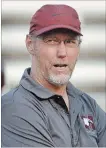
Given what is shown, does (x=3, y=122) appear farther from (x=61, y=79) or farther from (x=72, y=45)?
(x=72, y=45)

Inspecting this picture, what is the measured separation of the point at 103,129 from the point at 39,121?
19.2 inches

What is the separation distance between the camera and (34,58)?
8.38 ft

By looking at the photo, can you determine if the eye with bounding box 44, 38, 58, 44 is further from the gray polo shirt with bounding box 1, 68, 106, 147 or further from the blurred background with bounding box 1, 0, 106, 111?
the blurred background with bounding box 1, 0, 106, 111

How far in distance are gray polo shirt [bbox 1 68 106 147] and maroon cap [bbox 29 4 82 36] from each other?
0.26m

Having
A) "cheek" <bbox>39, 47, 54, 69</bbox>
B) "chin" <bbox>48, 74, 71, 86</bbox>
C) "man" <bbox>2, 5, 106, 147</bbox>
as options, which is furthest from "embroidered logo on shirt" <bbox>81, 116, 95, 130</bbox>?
"cheek" <bbox>39, 47, 54, 69</bbox>

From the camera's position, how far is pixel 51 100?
2.40m

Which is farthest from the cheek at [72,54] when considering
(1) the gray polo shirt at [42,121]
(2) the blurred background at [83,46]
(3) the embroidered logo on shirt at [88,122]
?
(2) the blurred background at [83,46]

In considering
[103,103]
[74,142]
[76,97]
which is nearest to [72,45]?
[76,97]

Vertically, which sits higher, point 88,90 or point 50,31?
point 50,31

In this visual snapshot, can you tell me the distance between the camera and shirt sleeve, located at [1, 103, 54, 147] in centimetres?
225

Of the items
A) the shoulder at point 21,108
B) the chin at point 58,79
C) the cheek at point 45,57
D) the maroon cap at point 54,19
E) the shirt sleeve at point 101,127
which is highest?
the maroon cap at point 54,19

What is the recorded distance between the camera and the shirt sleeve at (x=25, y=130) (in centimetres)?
225

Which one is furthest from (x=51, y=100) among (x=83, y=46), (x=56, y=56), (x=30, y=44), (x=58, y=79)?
(x=83, y=46)

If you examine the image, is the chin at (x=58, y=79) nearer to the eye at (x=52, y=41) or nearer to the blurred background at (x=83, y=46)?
the eye at (x=52, y=41)
